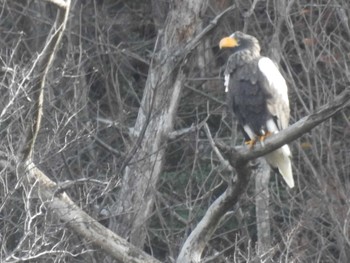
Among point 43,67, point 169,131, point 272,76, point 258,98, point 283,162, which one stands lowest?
point 169,131

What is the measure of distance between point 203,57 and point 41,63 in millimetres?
6690

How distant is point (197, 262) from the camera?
382 inches

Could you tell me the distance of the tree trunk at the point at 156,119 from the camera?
12.2m

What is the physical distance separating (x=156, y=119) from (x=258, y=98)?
2.44 m

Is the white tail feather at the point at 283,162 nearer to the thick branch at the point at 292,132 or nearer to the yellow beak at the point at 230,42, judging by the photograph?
the yellow beak at the point at 230,42

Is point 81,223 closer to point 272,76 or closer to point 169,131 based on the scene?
point 272,76

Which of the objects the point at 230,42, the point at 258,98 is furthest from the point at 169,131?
the point at 258,98

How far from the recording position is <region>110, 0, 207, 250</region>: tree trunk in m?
12.2

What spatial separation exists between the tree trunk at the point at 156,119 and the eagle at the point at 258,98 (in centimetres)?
177

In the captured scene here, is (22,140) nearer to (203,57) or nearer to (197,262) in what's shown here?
(197,262)

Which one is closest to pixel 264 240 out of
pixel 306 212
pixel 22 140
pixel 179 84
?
pixel 306 212

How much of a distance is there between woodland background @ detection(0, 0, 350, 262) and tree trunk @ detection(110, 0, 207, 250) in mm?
14

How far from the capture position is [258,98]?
1023 cm

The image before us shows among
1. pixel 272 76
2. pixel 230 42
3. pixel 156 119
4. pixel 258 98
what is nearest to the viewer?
pixel 272 76
